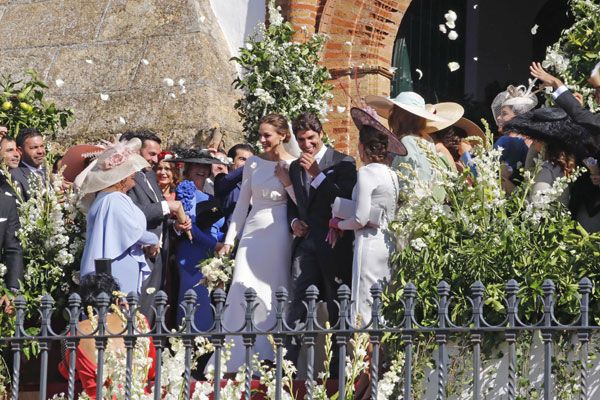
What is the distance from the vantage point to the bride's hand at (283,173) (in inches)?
384

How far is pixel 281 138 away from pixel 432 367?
2715 mm

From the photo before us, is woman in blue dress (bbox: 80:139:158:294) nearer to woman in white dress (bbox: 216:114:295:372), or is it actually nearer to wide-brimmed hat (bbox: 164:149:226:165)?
woman in white dress (bbox: 216:114:295:372)

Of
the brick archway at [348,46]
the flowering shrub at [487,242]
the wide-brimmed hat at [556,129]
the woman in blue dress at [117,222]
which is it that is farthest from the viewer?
the brick archway at [348,46]

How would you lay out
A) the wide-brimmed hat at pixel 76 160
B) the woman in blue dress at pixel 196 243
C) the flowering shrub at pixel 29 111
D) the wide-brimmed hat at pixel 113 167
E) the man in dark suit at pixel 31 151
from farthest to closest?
the flowering shrub at pixel 29 111
the wide-brimmed hat at pixel 76 160
the man in dark suit at pixel 31 151
the woman in blue dress at pixel 196 243
the wide-brimmed hat at pixel 113 167

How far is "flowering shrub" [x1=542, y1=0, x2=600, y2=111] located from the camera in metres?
9.84

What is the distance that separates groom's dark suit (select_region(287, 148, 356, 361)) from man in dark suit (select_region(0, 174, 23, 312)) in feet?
5.89

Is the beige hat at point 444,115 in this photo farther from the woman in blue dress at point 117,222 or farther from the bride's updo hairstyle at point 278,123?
the woman in blue dress at point 117,222

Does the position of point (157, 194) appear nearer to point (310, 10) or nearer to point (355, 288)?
point (355, 288)

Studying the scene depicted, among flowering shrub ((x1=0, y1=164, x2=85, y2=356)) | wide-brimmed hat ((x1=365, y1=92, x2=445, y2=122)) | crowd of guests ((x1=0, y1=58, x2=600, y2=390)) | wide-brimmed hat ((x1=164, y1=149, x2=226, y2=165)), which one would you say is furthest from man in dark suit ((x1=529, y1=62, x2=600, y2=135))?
flowering shrub ((x1=0, y1=164, x2=85, y2=356))

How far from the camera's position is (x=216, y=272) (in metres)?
9.80

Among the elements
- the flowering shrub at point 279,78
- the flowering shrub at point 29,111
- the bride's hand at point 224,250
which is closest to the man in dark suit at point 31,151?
the flowering shrub at point 29,111

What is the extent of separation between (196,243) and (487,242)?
3.09 m

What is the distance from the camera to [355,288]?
888cm

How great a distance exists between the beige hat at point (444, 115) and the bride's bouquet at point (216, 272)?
61.9 inches
